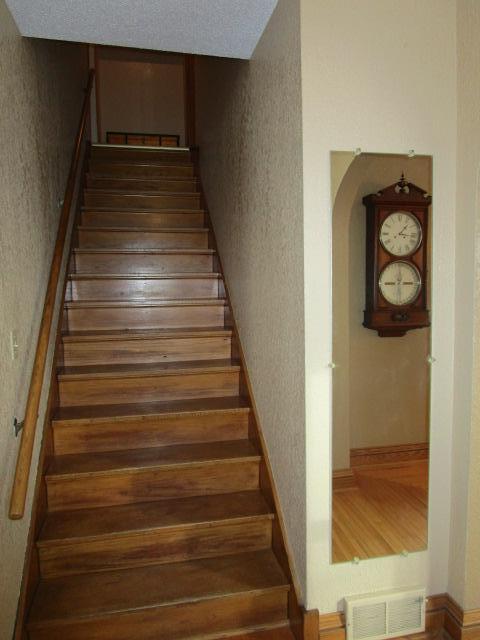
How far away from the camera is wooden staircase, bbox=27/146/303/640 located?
5.74 feet

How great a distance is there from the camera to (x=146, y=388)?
8.23ft

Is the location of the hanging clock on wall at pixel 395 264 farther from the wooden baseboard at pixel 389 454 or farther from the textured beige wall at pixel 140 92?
the textured beige wall at pixel 140 92

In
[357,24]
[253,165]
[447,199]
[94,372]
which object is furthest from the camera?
[94,372]

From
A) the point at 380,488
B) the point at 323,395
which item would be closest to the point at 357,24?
the point at 323,395

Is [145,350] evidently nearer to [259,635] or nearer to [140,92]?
[259,635]

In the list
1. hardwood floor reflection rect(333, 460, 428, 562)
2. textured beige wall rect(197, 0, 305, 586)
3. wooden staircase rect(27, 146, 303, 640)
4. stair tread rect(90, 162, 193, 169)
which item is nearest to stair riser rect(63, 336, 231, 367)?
wooden staircase rect(27, 146, 303, 640)

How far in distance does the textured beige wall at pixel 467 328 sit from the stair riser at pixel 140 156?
334 centimetres

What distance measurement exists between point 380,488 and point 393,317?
0.66 metres

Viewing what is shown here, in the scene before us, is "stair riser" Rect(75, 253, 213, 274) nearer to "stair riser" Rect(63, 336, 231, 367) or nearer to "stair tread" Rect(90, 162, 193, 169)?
"stair riser" Rect(63, 336, 231, 367)

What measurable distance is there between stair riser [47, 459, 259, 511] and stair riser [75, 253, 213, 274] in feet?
5.17

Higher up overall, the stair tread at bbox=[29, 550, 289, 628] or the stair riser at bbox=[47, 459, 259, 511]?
the stair riser at bbox=[47, 459, 259, 511]

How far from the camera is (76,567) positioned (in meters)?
1.85

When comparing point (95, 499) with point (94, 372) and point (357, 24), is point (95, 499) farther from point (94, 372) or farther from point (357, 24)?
point (357, 24)

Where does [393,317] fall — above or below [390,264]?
below
